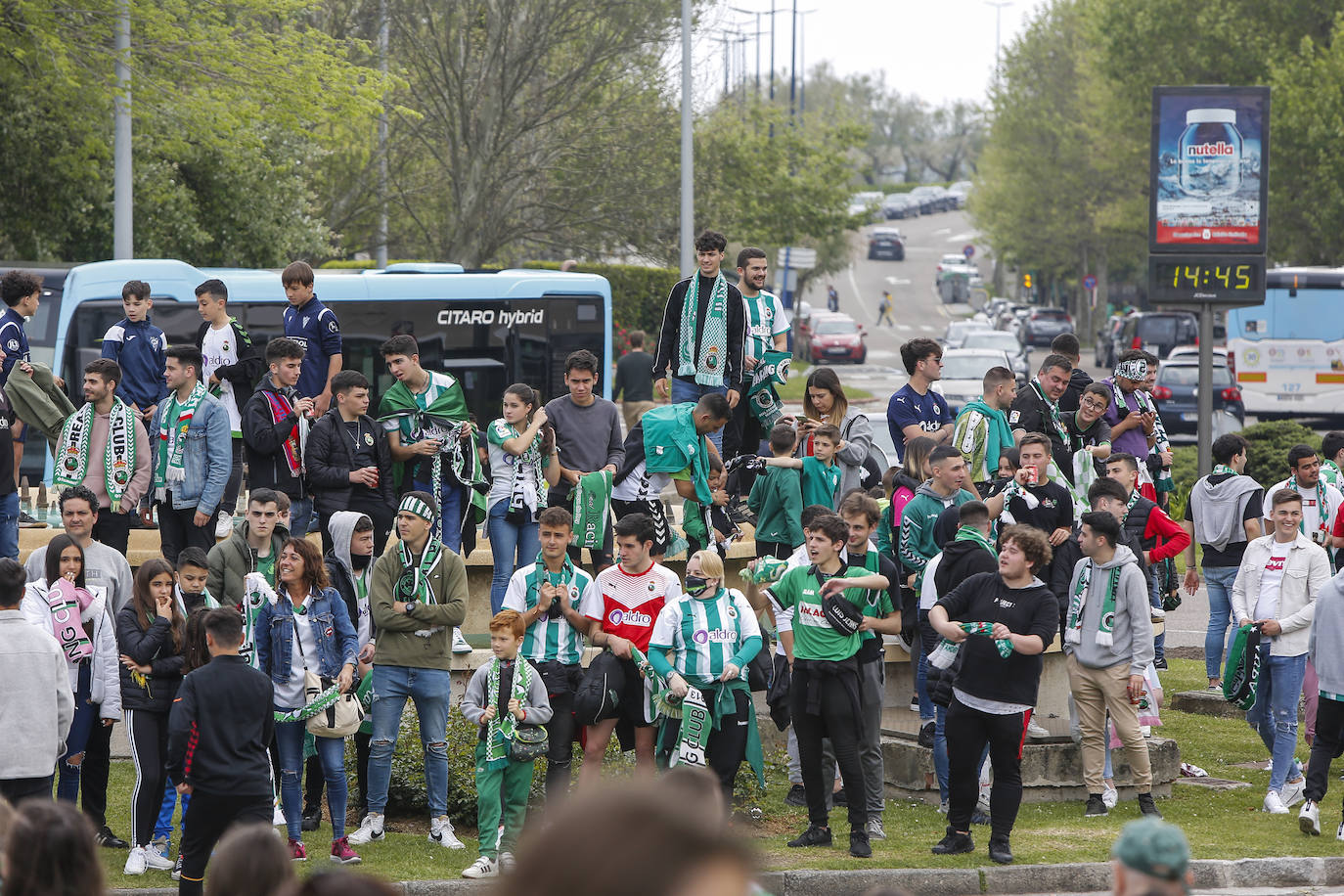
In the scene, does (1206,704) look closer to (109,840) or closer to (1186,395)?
(109,840)

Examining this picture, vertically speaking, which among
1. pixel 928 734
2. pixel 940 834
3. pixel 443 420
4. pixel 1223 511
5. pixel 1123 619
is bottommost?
pixel 940 834

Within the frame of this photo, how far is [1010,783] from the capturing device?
29.8 feet

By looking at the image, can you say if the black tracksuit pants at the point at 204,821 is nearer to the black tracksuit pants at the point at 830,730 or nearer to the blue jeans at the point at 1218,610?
the black tracksuit pants at the point at 830,730

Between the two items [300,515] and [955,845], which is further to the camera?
[300,515]

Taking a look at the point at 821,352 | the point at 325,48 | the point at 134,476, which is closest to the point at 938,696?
the point at 134,476

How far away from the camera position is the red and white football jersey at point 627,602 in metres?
9.41

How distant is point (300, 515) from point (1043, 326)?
52633mm

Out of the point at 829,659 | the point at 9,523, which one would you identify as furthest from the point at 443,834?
the point at 9,523

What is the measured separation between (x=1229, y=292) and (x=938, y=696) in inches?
364

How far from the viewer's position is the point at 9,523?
11727mm

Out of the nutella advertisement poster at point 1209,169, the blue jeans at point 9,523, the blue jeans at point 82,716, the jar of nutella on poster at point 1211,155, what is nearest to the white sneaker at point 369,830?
the blue jeans at point 82,716

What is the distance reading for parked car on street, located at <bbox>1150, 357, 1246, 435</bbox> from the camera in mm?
31656

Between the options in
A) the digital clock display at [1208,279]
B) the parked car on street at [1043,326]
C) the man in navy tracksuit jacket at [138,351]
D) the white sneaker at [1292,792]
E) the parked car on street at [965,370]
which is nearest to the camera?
the white sneaker at [1292,792]

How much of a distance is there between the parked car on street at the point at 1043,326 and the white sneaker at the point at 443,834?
52.8m
